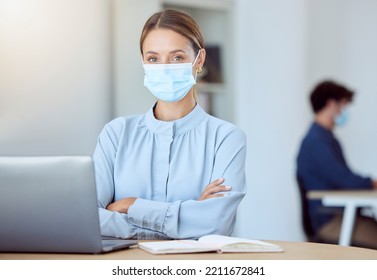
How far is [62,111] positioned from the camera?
150 inches

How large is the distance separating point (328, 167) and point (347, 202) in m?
0.39

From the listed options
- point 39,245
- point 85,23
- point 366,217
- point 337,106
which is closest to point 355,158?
point 337,106

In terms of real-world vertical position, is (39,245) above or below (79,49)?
below

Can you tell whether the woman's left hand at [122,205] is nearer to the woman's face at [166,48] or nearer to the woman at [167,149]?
the woman at [167,149]

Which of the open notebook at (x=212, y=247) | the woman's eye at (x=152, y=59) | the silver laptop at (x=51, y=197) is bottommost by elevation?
the open notebook at (x=212, y=247)

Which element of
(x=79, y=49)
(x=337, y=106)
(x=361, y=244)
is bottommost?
(x=361, y=244)

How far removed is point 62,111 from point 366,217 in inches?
72.0

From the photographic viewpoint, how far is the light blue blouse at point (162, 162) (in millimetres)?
2008

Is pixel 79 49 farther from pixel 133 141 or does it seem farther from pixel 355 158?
pixel 355 158

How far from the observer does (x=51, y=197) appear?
4.74 ft

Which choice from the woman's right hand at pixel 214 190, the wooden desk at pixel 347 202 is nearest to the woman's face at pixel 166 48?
the woman's right hand at pixel 214 190

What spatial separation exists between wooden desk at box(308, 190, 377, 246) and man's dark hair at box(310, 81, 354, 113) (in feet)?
2.55

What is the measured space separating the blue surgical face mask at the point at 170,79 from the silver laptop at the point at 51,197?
2.51 ft

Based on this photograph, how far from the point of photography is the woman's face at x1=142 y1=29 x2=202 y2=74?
2096 millimetres
